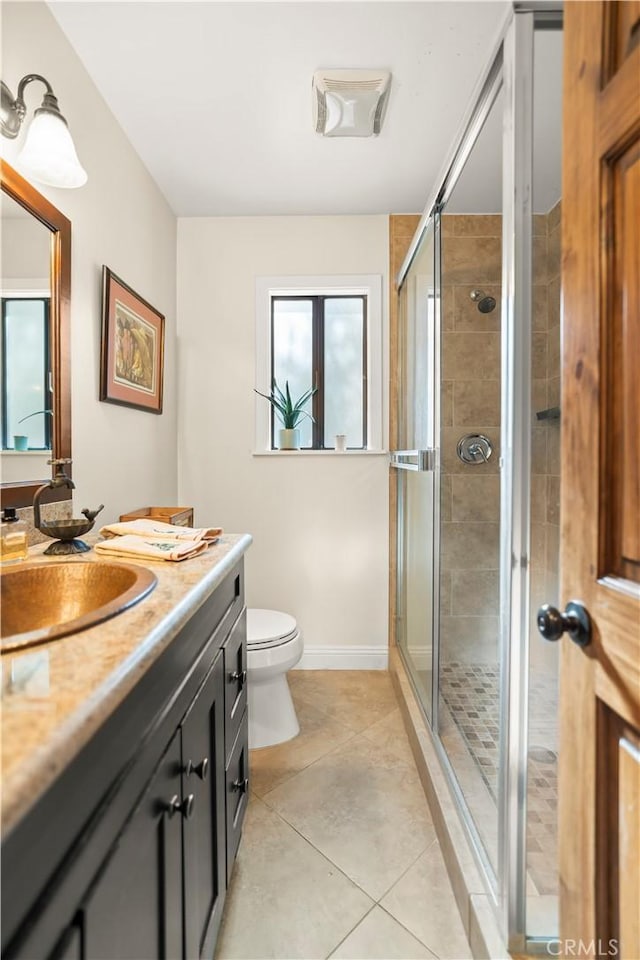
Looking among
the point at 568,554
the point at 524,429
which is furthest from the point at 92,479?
the point at 568,554

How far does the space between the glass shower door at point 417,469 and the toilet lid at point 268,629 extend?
565mm

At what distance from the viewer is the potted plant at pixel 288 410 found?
2.58 meters

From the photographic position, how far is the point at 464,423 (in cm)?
194

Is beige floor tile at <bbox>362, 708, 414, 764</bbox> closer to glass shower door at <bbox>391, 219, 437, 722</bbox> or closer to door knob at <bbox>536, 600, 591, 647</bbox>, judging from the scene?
glass shower door at <bbox>391, 219, 437, 722</bbox>

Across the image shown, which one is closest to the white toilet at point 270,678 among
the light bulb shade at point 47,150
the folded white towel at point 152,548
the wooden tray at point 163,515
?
the wooden tray at point 163,515

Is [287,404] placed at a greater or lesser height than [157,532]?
greater

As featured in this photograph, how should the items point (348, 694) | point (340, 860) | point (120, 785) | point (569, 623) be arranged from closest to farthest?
point (120, 785) → point (569, 623) → point (340, 860) → point (348, 694)

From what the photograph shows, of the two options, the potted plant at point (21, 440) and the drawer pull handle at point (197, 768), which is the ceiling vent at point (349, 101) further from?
the drawer pull handle at point (197, 768)

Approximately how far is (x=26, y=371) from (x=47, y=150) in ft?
1.72

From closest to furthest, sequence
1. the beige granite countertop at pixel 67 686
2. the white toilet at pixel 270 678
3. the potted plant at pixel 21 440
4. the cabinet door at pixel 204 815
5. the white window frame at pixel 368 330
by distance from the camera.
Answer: the beige granite countertop at pixel 67 686
the cabinet door at pixel 204 815
the potted plant at pixel 21 440
the white toilet at pixel 270 678
the white window frame at pixel 368 330

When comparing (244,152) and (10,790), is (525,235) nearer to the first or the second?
(10,790)

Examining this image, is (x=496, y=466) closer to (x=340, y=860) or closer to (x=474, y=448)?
(x=474, y=448)

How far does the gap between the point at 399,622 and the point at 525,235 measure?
2.02 m

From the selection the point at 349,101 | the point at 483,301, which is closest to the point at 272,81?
the point at 349,101
